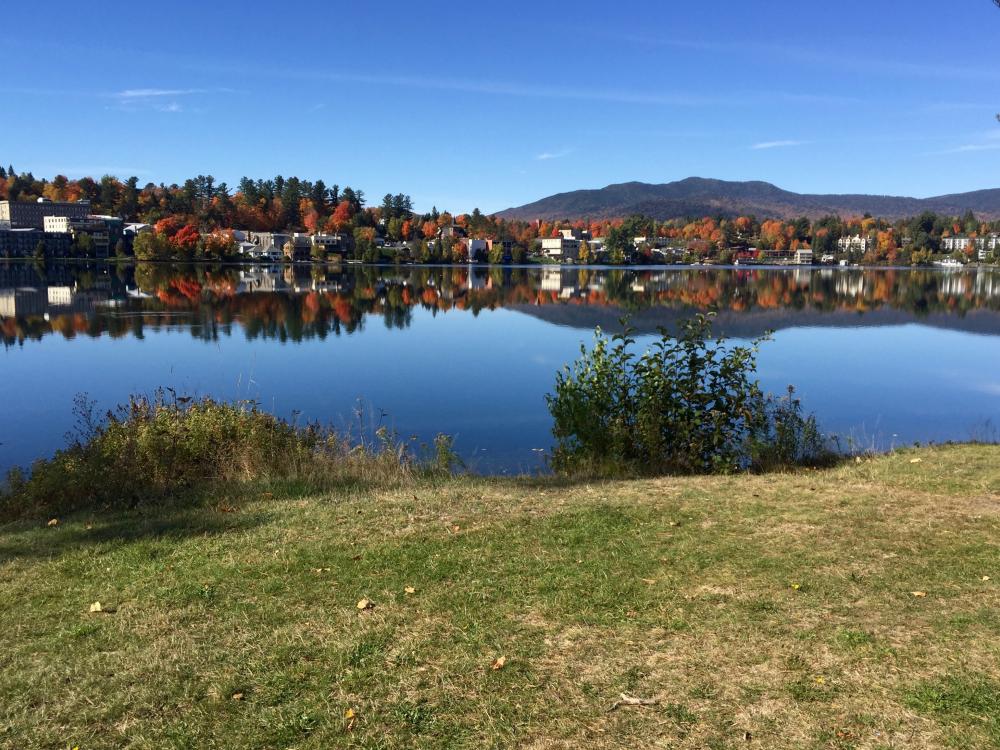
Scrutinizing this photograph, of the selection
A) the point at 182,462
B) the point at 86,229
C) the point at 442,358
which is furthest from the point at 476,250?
the point at 182,462

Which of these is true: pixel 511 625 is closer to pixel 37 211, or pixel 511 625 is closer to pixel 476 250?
pixel 476 250

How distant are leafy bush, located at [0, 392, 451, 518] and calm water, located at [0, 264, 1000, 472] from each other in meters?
2.73

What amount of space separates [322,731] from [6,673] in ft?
7.64

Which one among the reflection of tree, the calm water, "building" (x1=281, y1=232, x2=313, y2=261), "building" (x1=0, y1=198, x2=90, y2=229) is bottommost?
the calm water

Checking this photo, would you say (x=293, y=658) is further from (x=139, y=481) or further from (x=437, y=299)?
(x=437, y=299)

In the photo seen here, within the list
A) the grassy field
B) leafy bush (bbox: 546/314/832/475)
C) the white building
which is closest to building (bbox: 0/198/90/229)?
the white building

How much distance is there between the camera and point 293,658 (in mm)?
5156

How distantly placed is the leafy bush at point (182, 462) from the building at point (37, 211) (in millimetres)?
186124

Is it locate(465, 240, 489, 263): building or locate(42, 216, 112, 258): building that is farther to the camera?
locate(465, 240, 489, 263): building

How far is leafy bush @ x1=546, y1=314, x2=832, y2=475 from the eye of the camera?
39.0 feet

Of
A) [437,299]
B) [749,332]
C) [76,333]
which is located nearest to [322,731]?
[749,332]

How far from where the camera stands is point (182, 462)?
35.2 feet

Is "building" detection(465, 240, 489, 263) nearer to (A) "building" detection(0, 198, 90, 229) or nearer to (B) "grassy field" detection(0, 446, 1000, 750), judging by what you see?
(A) "building" detection(0, 198, 90, 229)

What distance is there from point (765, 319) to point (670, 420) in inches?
1311
